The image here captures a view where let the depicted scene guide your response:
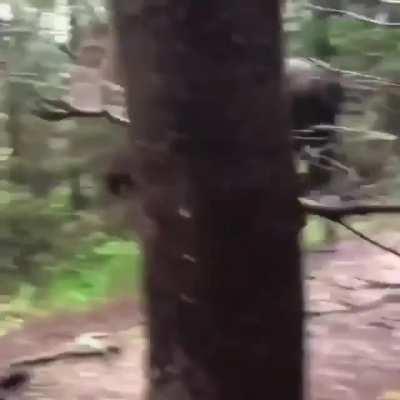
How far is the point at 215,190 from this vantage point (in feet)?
6.30

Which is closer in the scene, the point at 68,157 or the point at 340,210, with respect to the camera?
the point at 340,210

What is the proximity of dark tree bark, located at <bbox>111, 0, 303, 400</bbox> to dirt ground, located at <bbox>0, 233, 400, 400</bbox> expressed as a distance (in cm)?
177

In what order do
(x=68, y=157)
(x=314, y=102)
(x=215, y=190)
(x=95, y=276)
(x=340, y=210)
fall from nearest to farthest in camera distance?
(x=215, y=190) < (x=340, y=210) < (x=95, y=276) < (x=68, y=157) < (x=314, y=102)

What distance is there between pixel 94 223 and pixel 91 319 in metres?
2.16

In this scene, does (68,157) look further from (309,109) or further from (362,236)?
(362,236)

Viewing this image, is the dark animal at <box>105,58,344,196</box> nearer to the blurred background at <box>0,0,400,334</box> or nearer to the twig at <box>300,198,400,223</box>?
the blurred background at <box>0,0,400,334</box>

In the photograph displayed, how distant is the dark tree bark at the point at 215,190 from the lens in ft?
6.22

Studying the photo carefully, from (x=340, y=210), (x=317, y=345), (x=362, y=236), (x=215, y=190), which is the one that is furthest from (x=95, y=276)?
(x=215, y=190)

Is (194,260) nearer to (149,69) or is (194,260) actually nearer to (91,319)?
(149,69)

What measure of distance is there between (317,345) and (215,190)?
3.40 meters

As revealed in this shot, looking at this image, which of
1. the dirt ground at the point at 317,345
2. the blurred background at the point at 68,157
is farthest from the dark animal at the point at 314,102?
the dirt ground at the point at 317,345

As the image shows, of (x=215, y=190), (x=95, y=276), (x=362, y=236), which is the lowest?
(x=95, y=276)

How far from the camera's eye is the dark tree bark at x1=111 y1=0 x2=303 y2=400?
6.22ft

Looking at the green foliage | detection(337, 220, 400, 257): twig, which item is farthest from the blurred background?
detection(337, 220, 400, 257): twig
